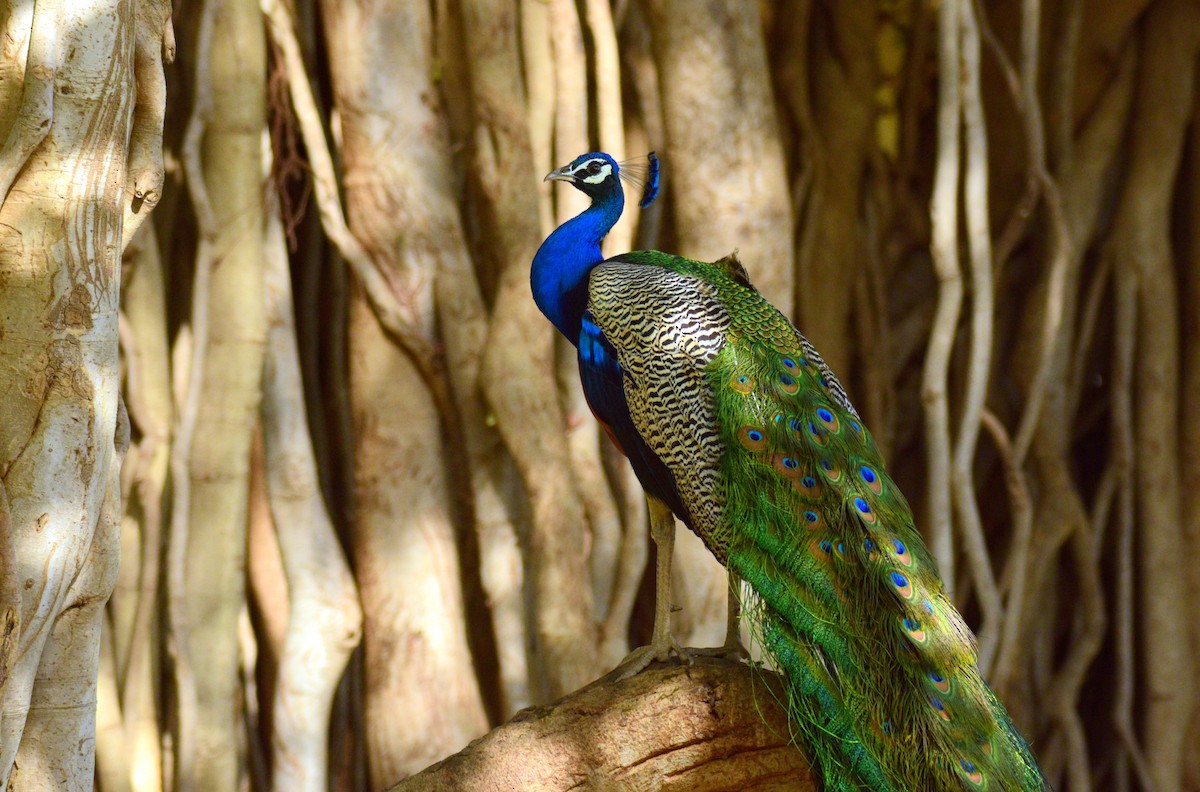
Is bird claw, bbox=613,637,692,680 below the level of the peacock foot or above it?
above

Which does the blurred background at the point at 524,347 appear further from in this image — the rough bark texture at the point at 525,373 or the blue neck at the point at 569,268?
the blue neck at the point at 569,268

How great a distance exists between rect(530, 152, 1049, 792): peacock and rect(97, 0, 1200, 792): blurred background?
61cm

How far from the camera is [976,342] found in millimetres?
→ 3006

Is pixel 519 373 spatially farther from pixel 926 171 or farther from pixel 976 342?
pixel 926 171

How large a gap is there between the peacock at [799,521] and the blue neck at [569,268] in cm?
4

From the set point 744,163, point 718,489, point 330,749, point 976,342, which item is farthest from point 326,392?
point 976,342

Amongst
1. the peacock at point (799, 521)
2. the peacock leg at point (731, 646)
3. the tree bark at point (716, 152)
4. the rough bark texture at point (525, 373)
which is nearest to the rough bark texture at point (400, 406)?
the rough bark texture at point (525, 373)

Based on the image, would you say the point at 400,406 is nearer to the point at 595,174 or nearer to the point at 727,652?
the point at 595,174

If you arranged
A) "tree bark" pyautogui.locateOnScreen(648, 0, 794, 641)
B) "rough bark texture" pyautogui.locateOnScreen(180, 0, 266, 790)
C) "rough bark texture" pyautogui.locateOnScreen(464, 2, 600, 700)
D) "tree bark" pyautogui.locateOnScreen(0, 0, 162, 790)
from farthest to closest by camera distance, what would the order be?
"tree bark" pyautogui.locateOnScreen(648, 0, 794, 641), "rough bark texture" pyautogui.locateOnScreen(464, 2, 600, 700), "rough bark texture" pyautogui.locateOnScreen(180, 0, 266, 790), "tree bark" pyautogui.locateOnScreen(0, 0, 162, 790)

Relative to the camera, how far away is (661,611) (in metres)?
1.95

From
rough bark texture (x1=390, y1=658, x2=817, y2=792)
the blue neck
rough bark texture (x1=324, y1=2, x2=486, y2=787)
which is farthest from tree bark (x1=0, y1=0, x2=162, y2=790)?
rough bark texture (x1=324, y1=2, x2=486, y2=787)

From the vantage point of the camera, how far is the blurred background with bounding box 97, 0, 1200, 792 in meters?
2.43

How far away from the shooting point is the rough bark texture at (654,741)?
176 centimetres

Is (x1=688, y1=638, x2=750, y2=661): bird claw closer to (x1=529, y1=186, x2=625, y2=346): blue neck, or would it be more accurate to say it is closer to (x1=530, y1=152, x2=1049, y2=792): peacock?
(x1=530, y1=152, x2=1049, y2=792): peacock
